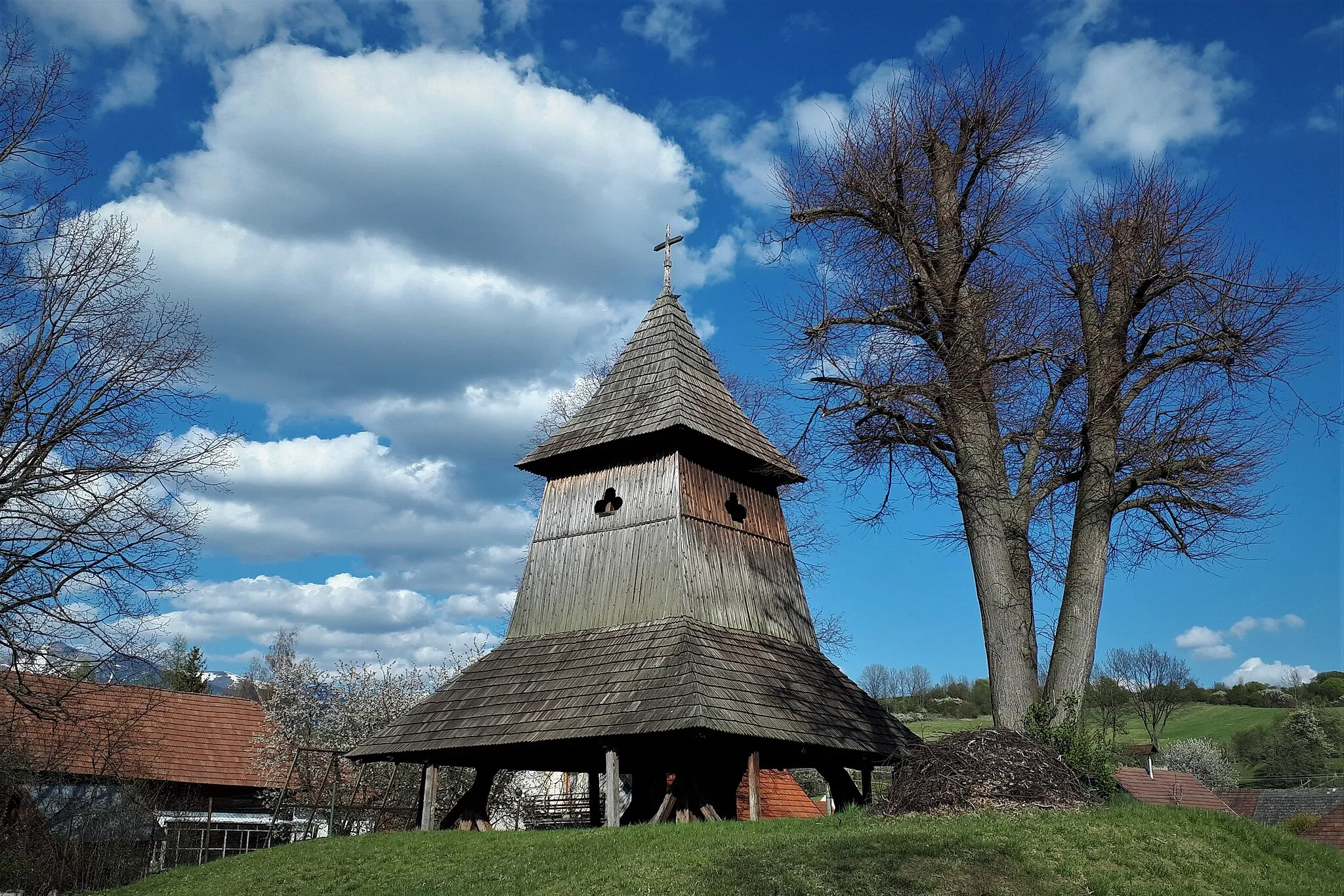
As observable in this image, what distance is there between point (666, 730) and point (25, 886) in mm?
12152

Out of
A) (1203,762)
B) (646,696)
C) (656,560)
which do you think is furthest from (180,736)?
(1203,762)

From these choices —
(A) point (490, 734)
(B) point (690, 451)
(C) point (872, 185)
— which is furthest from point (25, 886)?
(C) point (872, 185)

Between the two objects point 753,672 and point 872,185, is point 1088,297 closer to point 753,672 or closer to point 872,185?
point 872,185

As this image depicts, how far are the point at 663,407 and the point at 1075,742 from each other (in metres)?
9.42

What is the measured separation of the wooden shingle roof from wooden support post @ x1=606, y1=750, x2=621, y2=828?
67 cm

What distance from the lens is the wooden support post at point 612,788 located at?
15734 mm

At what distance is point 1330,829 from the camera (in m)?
35.4

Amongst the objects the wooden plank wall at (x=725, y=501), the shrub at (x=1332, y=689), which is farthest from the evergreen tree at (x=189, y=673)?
the shrub at (x=1332, y=689)

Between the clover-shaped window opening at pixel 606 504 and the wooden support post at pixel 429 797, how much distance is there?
215 inches

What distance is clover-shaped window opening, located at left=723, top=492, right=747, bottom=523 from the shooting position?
67.3 feet

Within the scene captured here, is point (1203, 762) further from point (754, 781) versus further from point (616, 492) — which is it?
point (754, 781)

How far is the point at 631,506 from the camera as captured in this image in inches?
772

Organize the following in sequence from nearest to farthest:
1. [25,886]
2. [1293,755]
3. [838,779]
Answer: [25,886]
[838,779]
[1293,755]

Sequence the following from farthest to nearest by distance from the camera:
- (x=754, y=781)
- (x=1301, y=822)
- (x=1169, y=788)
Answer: (x=1169, y=788) → (x=1301, y=822) → (x=754, y=781)
